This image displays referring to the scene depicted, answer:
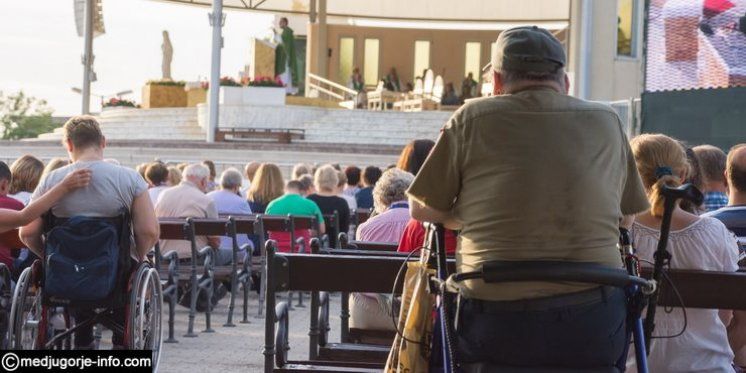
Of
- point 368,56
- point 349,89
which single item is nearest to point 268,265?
point 349,89

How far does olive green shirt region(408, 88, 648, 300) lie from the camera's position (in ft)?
12.7

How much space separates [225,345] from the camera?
10.3 meters

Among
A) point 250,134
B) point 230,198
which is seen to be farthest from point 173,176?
point 250,134

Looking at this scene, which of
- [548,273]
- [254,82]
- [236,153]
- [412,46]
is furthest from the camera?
[412,46]

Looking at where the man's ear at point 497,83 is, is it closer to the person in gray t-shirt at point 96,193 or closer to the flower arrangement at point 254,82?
the person in gray t-shirt at point 96,193

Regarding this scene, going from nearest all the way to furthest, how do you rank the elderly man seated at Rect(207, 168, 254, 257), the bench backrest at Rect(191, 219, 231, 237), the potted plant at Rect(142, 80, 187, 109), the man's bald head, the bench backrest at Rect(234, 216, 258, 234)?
the man's bald head < the bench backrest at Rect(191, 219, 231, 237) < the bench backrest at Rect(234, 216, 258, 234) < the elderly man seated at Rect(207, 168, 254, 257) < the potted plant at Rect(142, 80, 187, 109)

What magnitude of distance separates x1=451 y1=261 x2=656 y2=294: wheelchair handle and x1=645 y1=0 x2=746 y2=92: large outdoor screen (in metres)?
16.3

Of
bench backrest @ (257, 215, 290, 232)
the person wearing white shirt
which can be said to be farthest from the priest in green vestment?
bench backrest @ (257, 215, 290, 232)

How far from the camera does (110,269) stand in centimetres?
689

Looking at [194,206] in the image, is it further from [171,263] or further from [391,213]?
[391,213]

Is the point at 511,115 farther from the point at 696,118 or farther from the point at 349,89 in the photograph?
the point at 349,89

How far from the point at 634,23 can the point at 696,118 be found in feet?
51.9

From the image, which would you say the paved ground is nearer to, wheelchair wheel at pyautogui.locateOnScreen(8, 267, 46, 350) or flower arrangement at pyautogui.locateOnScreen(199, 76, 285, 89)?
wheelchair wheel at pyautogui.locateOnScreen(8, 267, 46, 350)

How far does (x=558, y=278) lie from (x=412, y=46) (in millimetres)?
52899
